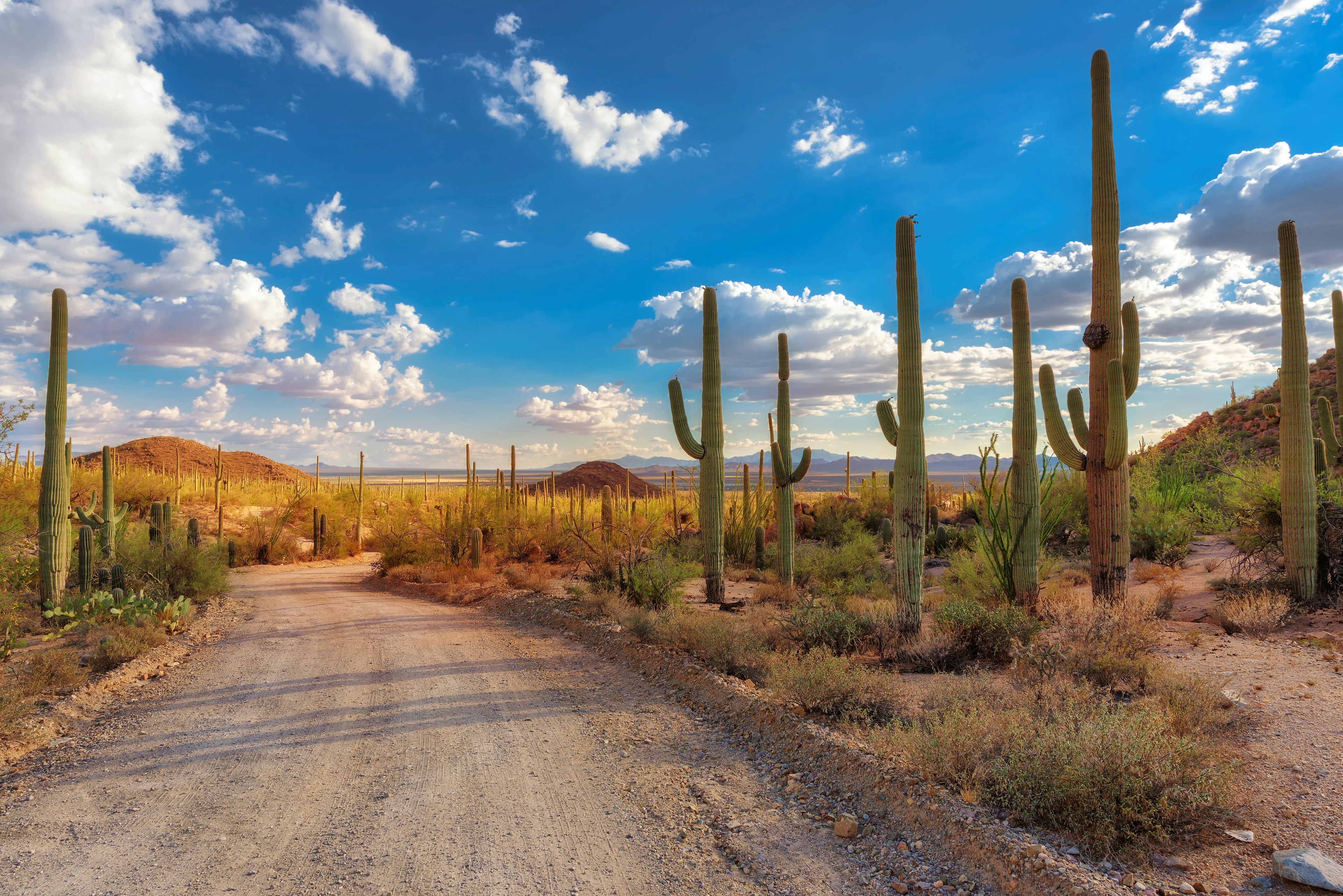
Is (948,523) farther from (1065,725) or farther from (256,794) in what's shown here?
(256,794)

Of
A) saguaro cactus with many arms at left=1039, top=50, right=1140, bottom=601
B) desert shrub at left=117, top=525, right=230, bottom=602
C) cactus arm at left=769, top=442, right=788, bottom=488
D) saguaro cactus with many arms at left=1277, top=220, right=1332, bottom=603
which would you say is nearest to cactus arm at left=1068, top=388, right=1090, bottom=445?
saguaro cactus with many arms at left=1039, top=50, right=1140, bottom=601

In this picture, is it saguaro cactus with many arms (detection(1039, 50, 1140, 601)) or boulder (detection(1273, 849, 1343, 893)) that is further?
saguaro cactus with many arms (detection(1039, 50, 1140, 601))

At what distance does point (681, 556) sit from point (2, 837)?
12937 mm

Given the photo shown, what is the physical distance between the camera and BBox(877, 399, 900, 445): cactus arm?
983 cm

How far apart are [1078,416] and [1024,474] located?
1.42 m

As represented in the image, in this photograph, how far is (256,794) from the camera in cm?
508

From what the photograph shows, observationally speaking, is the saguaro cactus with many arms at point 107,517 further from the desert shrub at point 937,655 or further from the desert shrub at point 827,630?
the desert shrub at point 937,655

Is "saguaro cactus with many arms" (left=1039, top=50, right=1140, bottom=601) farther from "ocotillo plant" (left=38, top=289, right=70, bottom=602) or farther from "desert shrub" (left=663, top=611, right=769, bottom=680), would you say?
"ocotillo plant" (left=38, top=289, right=70, bottom=602)

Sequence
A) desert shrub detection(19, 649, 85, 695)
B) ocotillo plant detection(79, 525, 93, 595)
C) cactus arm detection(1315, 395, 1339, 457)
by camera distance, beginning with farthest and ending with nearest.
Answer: cactus arm detection(1315, 395, 1339, 457) → ocotillo plant detection(79, 525, 93, 595) → desert shrub detection(19, 649, 85, 695)

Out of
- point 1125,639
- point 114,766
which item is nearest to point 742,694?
point 1125,639

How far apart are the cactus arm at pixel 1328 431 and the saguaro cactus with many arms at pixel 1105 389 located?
6667 millimetres

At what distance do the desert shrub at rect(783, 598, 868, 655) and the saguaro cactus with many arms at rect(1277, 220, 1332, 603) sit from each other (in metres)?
6.80

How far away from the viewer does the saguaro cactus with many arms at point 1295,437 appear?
395 inches

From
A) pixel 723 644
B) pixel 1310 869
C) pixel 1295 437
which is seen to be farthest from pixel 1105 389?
Answer: pixel 1310 869
